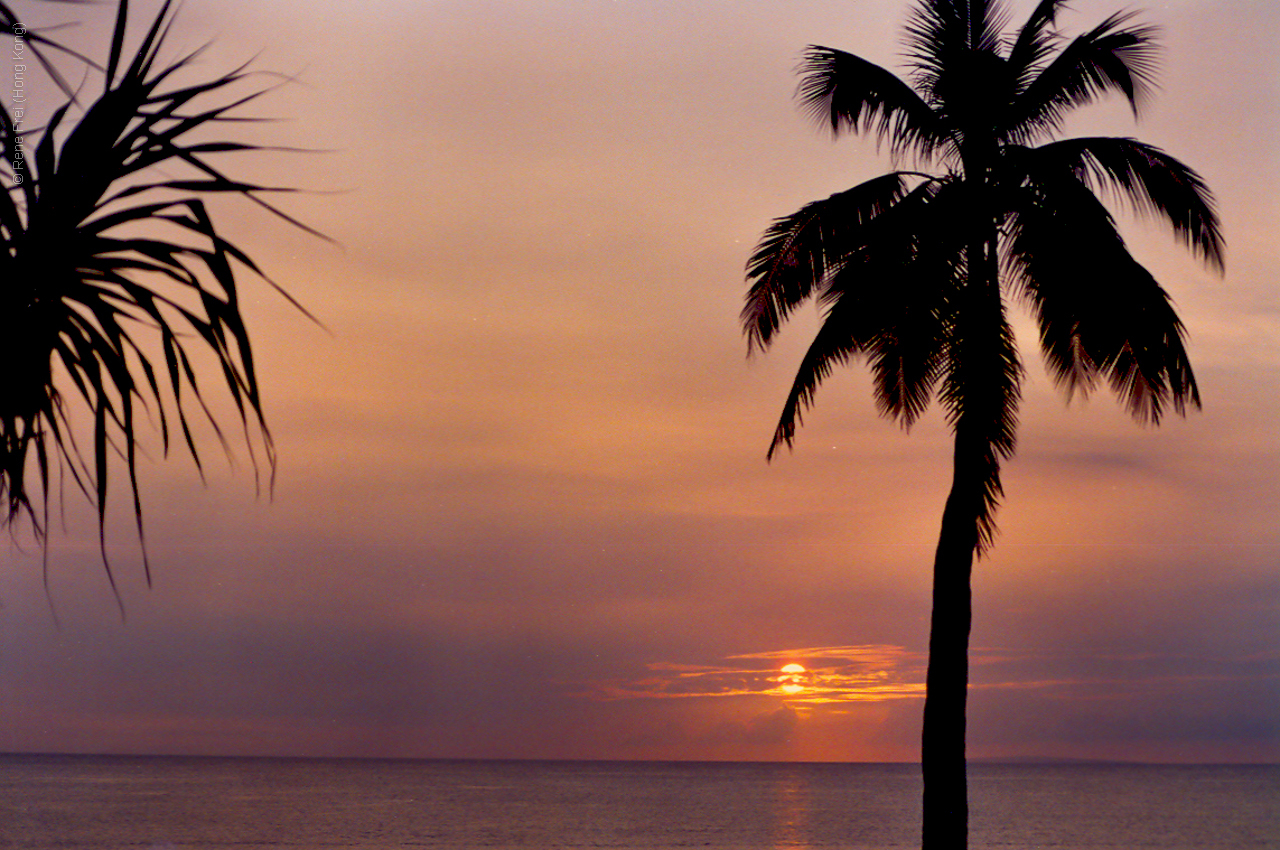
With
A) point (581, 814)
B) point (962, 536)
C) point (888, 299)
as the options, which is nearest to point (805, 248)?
point (888, 299)

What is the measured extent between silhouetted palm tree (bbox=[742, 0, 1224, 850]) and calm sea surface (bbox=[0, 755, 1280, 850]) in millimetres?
59289

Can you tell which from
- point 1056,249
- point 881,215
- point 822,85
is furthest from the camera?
point 822,85

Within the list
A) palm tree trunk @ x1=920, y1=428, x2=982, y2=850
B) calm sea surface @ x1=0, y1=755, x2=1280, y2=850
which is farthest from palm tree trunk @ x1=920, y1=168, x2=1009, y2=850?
calm sea surface @ x1=0, y1=755, x2=1280, y2=850

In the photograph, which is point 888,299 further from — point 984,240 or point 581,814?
point 581,814

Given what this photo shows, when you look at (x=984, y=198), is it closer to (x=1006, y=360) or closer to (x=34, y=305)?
(x=1006, y=360)

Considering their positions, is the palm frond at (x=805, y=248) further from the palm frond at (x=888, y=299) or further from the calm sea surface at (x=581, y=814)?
the calm sea surface at (x=581, y=814)

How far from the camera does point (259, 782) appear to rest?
144625mm

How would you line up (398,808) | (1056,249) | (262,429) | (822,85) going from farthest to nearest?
(398,808) < (822,85) < (1056,249) < (262,429)

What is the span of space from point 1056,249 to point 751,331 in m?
3.72

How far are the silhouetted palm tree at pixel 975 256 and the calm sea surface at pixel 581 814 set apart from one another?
59.3 metres

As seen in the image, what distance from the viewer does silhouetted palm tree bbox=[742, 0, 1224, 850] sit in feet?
40.1

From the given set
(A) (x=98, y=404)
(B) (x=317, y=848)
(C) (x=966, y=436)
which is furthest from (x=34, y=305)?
(B) (x=317, y=848)

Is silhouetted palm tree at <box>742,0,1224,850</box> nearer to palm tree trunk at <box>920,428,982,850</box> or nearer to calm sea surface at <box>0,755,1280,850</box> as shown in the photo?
palm tree trunk at <box>920,428,982,850</box>

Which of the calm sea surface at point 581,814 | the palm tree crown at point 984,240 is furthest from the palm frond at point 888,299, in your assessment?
the calm sea surface at point 581,814
